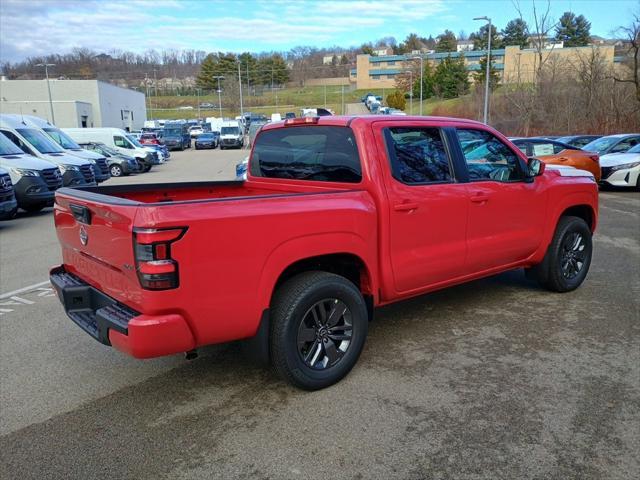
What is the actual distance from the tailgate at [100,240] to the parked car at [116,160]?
23464 mm

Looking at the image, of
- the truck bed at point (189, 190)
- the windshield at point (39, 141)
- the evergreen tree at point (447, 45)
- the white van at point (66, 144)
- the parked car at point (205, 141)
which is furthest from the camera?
the evergreen tree at point (447, 45)

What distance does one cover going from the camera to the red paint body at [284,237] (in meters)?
3.15

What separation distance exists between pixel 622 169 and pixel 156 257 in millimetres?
16484

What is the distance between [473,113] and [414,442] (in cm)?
5400

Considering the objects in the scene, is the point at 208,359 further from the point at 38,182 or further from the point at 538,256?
the point at 38,182

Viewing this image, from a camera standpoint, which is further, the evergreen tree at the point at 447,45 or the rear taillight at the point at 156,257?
the evergreen tree at the point at 447,45

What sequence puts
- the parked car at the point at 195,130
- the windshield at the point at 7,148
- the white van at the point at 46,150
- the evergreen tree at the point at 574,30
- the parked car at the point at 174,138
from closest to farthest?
the windshield at the point at 7,148 → the white van at the point at 46,150 → the parked car at the point at 174,138 → the parked car at the point at 195,130 → the evergreen tree at the point at 574,30

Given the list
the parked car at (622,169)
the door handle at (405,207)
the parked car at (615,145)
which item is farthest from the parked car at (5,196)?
the parked car at (615,145)

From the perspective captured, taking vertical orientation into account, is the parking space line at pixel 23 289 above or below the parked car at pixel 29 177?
below

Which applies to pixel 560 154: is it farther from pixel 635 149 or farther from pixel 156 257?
pixel 156 257

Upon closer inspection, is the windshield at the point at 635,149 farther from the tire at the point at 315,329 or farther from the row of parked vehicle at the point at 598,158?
the tire at the point at 315,329

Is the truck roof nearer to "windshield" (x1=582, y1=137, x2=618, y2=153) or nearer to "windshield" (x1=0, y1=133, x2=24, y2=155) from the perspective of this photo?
"windshield" (x1=0, y1=133, x2=24, y2=155)

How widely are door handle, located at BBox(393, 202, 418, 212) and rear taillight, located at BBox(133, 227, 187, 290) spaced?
1730 mm

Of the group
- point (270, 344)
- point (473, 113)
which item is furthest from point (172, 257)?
point (473, 113)
